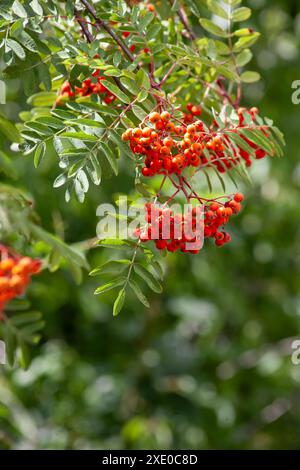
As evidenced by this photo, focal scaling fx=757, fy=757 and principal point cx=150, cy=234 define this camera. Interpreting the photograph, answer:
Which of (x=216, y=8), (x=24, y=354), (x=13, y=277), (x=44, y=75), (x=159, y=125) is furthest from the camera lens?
(x=24, y=354)

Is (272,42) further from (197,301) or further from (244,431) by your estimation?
(244,431)

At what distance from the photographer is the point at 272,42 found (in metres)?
4.10

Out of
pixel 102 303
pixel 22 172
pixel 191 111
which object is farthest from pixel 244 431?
pixel 191 111

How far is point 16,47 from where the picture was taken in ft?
4.86

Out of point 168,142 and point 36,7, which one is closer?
point 168,142

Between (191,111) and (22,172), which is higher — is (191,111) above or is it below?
above

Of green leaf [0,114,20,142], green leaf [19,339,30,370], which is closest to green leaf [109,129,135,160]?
green leaf [0,114,20,142]

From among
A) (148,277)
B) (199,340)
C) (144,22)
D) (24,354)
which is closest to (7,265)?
(148,277)

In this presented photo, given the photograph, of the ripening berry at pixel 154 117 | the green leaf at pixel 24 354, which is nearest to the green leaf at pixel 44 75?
the ripening berry at pixel 154 117

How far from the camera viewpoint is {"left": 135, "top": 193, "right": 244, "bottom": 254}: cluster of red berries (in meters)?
1.37

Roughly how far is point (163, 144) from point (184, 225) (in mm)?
153

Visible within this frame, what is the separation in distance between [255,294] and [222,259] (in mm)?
395

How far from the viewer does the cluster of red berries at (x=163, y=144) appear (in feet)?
4.35

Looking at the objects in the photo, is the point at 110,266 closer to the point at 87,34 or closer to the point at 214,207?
the point at 214,207
